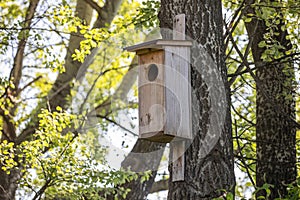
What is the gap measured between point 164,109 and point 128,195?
3061 mm

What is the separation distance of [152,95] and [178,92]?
0.15 metres

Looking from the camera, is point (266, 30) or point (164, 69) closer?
point (164, 69)

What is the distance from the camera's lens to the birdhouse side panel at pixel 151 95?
153 inches

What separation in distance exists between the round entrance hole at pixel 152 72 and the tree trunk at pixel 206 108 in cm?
22

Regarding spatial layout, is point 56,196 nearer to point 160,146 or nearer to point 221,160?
point 160,146

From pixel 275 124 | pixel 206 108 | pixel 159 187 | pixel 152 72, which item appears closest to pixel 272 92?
pixel 275 124

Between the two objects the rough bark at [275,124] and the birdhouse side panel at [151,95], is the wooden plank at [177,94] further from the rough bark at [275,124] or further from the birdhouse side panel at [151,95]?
the rough bark at [275,124]

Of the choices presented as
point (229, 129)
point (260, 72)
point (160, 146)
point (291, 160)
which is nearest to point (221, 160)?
point (229, 129)

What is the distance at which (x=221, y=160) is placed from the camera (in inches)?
153

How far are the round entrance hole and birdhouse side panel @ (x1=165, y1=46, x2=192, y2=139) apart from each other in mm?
90

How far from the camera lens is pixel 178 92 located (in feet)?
13.0

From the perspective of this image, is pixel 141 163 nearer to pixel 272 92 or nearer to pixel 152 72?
pixel 272 92

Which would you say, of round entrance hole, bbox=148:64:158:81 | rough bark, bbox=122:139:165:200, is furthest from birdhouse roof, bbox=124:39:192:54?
rough bark, bbox=122:139:165:200

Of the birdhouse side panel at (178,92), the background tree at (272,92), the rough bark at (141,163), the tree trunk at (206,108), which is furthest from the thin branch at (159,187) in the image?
the birdhouse side panel at (178,92)
